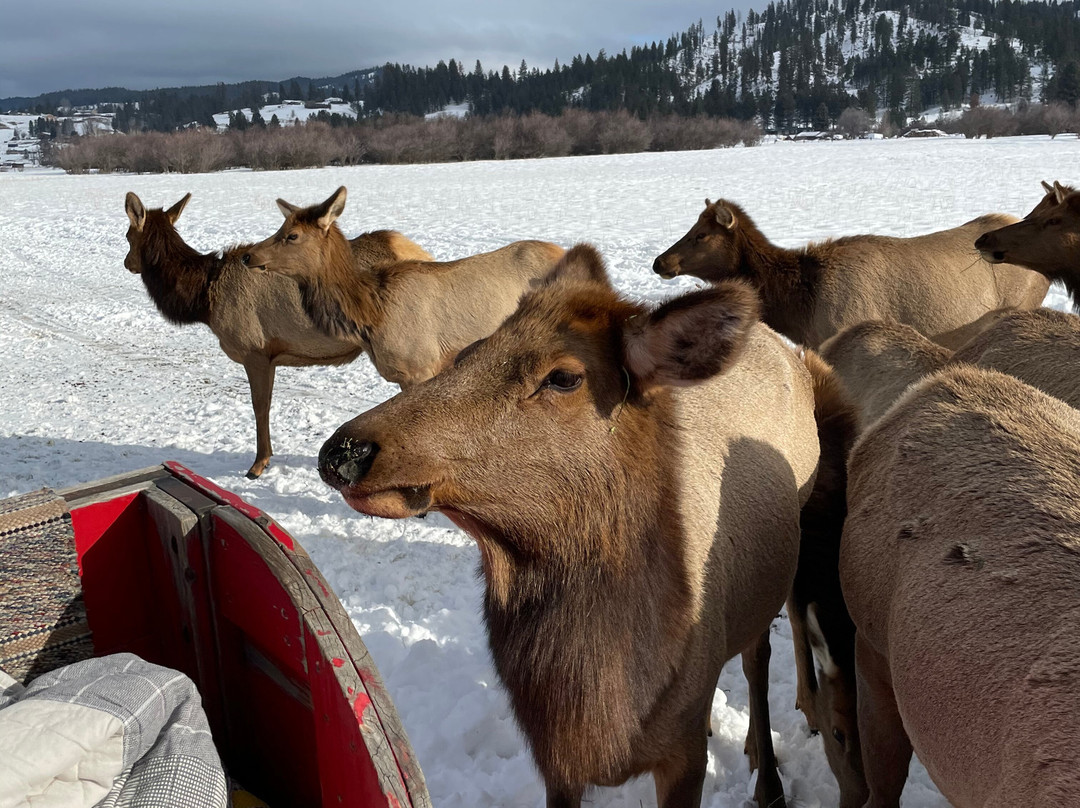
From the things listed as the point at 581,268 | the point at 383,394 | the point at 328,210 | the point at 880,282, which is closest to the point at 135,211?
the point at 328,210

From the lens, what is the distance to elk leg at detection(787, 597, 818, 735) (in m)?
3.82

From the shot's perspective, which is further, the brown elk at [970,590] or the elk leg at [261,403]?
the elk leg at [261,403]

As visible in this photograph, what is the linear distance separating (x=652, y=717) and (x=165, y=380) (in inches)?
350

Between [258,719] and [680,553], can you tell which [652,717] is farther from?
[258,719]

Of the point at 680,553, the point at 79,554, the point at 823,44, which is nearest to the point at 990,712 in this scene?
the point at 680,553

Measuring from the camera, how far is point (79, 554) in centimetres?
306

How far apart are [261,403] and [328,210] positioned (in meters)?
1.99

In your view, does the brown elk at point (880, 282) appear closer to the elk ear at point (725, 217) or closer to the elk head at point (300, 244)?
the elk ear at point (725, 217)

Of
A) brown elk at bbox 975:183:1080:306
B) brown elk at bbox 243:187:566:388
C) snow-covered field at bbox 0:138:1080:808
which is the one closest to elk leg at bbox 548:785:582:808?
snow-covered field at bbox 0:138:1080:808

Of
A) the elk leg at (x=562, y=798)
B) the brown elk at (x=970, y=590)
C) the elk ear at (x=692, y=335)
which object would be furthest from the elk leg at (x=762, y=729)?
the elk ear at (x=692, y=335)

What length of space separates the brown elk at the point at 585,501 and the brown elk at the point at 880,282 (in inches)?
216

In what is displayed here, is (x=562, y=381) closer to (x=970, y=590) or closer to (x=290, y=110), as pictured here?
(x=970, y=590)

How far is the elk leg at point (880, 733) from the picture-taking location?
112 inches

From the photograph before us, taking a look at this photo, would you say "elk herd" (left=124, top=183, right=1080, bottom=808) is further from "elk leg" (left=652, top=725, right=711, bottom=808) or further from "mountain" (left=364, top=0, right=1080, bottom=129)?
"mountain" (left=364, top=0, right=1080, bottom=129)
